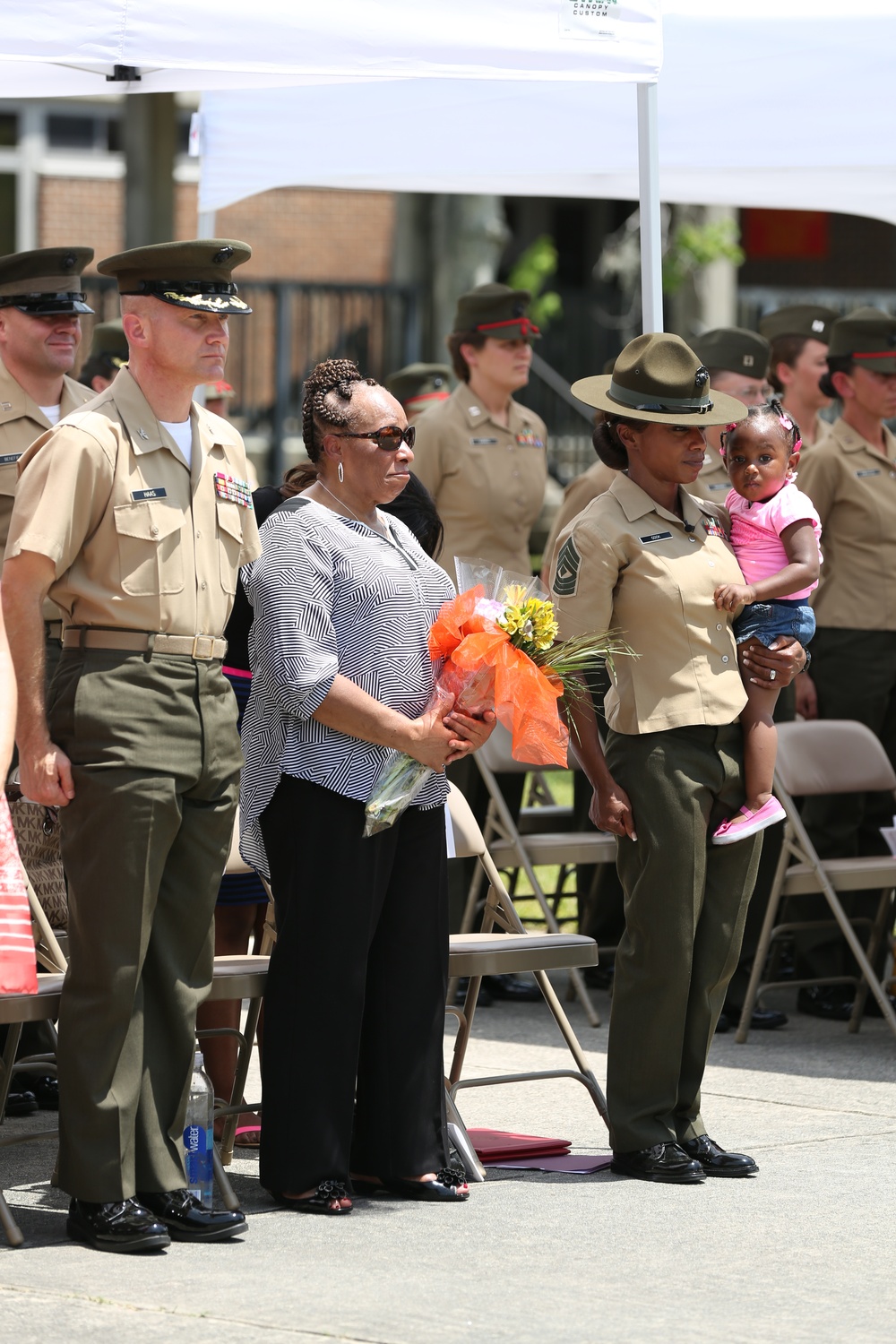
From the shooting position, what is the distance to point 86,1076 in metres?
4.53

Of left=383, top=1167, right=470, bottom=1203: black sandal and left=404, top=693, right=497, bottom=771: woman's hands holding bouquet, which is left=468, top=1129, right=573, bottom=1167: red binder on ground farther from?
left=404, top=693, right=497, bottom=771: woman's hands holding bouquet

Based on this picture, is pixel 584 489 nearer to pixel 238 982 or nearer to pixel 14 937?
pixel 238 982

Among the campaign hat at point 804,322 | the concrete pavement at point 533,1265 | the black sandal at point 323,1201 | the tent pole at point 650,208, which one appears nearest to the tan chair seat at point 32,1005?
the concrete pavement at point 533,1265

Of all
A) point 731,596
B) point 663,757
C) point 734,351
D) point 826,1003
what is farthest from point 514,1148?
point 734,351

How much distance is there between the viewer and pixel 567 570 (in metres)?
5.35

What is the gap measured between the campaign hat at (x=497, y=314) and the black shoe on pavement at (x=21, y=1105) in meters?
3.92

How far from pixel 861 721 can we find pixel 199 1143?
4.00 metres

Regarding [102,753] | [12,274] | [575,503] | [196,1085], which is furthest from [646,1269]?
[575,503]

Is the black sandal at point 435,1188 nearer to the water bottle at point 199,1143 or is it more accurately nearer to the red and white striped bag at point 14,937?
the water bottle at point 199,1143

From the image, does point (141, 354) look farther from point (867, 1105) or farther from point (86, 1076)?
point (867, 1105)

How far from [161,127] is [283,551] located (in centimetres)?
1332

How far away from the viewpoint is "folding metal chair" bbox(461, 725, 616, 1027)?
24.1 feet

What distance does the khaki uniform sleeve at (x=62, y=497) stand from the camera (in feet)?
14.6

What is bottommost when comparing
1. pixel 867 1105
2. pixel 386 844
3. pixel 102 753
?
pixel 867 1105
